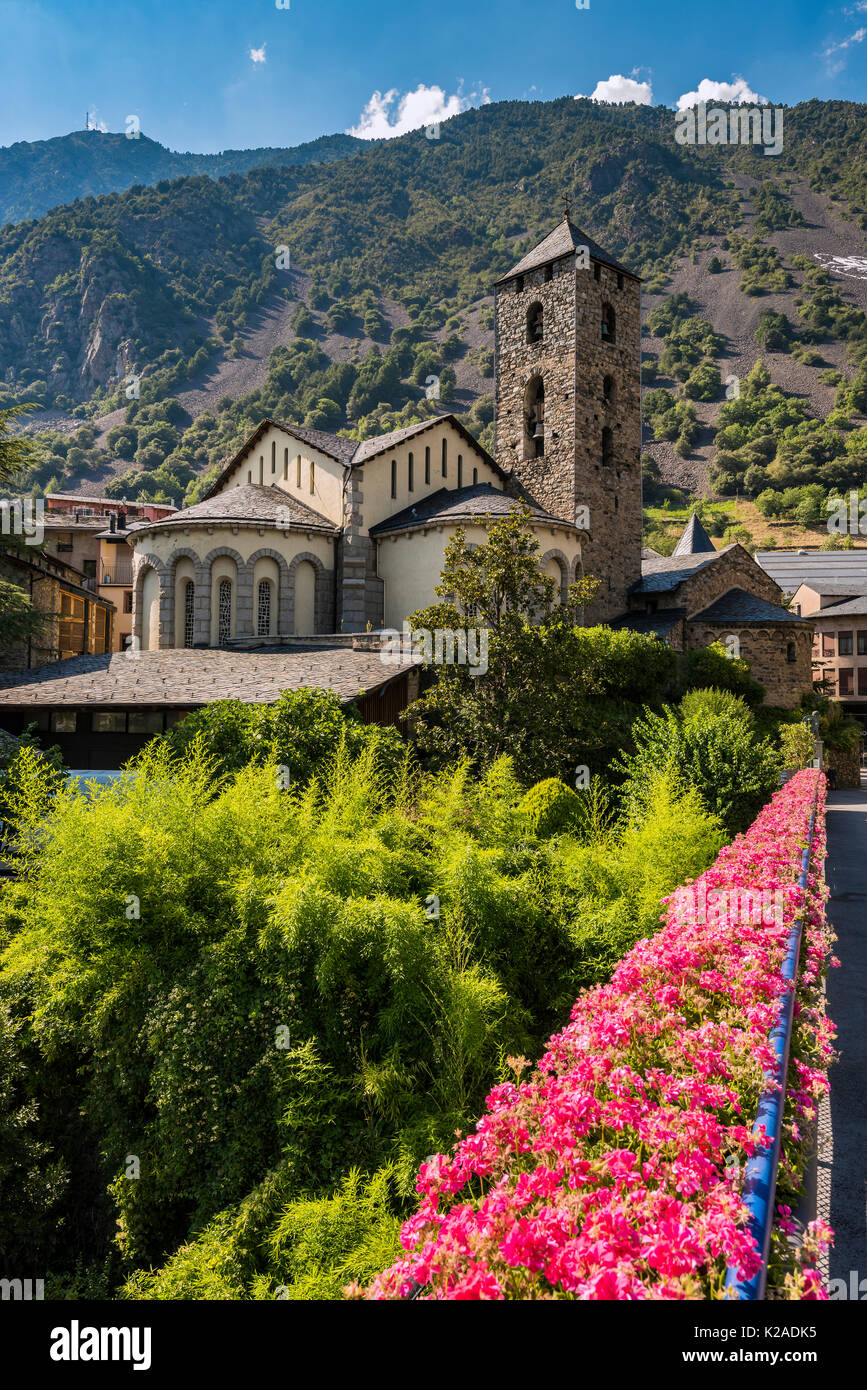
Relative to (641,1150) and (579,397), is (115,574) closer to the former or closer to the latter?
(579,397)

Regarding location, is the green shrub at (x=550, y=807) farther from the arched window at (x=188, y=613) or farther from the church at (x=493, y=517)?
the arched window at (x=188, y=613)

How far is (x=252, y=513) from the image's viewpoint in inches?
1109

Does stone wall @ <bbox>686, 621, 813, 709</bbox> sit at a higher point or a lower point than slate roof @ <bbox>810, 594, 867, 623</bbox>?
lower

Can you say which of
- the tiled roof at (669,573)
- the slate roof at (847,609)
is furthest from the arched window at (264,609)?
the slate roof at (847,609)

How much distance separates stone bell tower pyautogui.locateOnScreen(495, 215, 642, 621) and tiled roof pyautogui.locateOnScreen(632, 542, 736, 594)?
761 millimetres

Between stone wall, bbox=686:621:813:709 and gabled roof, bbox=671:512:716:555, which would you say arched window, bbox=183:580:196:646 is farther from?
gabled roof, bbox=671:512:716:555

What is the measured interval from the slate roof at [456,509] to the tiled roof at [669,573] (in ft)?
23.9

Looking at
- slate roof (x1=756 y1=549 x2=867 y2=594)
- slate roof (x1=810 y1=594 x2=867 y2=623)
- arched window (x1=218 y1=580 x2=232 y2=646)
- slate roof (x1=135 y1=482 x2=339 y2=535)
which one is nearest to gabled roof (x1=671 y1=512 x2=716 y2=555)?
slate roof (x1=810 y1=594 x2=867 y2=623)

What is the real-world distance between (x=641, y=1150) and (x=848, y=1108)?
167 inches

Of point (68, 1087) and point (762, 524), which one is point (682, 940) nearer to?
point (68, 1087)

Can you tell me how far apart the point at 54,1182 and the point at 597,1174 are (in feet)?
30.6

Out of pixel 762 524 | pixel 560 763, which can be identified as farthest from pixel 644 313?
pixel 560 763

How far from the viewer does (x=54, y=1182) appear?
9852 millimetres

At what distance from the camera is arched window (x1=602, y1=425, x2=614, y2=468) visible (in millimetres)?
35531
